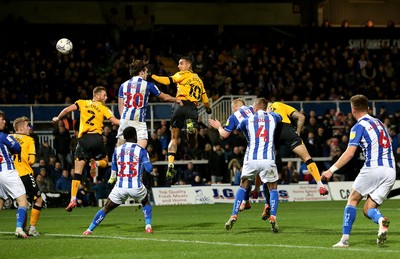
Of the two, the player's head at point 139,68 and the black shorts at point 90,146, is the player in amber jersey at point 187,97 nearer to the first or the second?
the player's head at point 139,68

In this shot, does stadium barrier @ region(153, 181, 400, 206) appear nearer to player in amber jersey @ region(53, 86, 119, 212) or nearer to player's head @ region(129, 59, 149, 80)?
player in amber jersey @ region(53, 86, 119, 212)

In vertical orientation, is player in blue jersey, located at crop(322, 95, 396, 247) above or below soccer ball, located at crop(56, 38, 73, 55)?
below

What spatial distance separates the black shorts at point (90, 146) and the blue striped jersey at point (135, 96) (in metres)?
1.16

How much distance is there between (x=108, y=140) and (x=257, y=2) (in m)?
18.7

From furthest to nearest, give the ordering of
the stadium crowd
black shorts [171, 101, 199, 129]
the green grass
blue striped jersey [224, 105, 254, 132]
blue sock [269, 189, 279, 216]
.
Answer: the stadium crowd
black shorts [171, 101, 199, 129]
blue striped jersey [224, 105, 254, 132]
blue sock [269, 189, 279, 216]
the green grass

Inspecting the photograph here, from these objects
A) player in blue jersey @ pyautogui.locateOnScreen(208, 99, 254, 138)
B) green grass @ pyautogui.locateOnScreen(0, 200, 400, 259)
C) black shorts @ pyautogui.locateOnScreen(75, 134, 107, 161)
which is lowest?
green grass @ pyautogui.locateOnScreen(0, 200, 400, 259)

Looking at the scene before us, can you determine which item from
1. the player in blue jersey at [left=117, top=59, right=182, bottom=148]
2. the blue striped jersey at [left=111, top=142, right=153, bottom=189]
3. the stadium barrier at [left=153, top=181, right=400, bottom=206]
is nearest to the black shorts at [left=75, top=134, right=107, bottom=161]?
the player in blue jersey at [left=117, top=59, right=182, bottom=148]

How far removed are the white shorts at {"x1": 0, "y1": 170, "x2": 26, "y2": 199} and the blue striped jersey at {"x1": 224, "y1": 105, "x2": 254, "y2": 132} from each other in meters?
3.83

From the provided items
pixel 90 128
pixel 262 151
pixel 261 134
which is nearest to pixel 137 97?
pixel 90 128

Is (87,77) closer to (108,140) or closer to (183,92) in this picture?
(108,140)

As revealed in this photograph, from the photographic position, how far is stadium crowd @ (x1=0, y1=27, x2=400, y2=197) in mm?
28828

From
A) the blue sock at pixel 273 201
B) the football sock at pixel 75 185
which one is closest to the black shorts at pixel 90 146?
the football sock at pixel 75 185

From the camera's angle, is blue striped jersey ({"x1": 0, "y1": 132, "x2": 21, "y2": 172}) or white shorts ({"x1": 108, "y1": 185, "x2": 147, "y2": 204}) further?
white shorts ({"x1": 108, "y1": 185, "x2": 147, "y2": 204})

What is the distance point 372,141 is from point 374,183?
578 millimetres
